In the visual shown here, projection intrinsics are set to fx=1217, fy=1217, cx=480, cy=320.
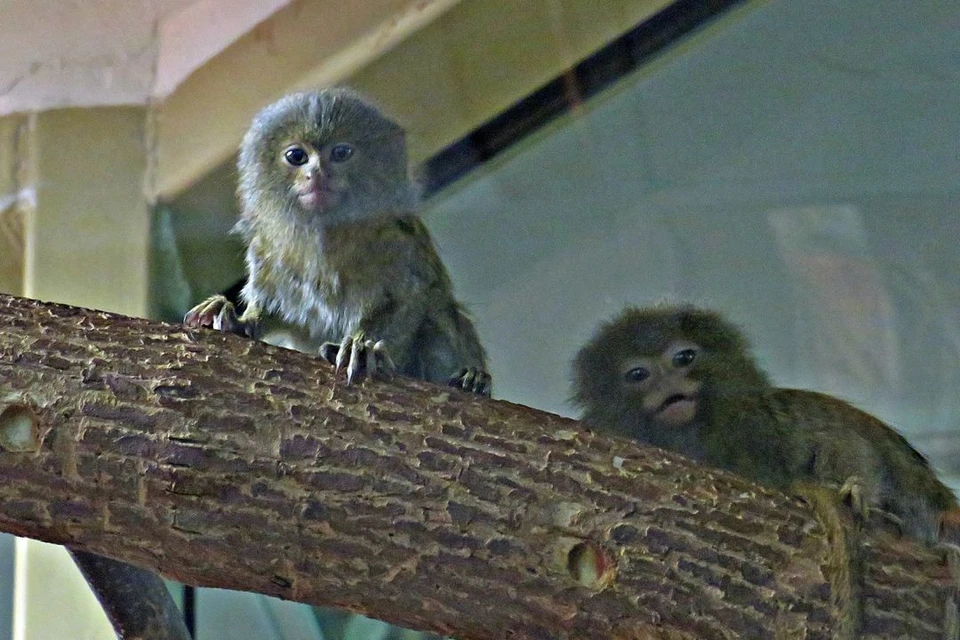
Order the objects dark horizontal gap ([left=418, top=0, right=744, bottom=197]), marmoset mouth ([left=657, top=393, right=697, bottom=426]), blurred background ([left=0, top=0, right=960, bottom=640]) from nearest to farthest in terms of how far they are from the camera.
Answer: marmoset mouth ([left=657, top=393, right=697, bottom=426]) → blurred background ([left=0, top=0, right=960, bottom=640]) → dark horizontal gap ([left=418, top=0, right=744, bottom=197])

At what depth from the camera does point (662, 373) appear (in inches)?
122

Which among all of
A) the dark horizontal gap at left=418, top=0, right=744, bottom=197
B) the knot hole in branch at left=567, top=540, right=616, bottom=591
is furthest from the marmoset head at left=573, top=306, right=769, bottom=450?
the dark horizontal gap at left=418, top=0, right=744, bottom=197

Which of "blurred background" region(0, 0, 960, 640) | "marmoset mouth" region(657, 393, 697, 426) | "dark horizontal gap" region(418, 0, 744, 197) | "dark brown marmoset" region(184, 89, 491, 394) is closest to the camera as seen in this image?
"dark brown marmoset" region(184, 89, 491, 394)

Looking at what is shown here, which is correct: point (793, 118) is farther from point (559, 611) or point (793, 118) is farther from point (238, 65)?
point (559, 611)

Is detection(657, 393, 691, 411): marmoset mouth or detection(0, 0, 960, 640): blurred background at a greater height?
detection(0, 0, 960, 640): blurred background

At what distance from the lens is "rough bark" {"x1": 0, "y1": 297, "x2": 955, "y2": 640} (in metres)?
2.01

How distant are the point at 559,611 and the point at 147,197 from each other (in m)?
2.58

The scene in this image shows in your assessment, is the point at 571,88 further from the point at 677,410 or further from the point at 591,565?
the point at 591,565

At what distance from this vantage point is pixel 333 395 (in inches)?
85.5

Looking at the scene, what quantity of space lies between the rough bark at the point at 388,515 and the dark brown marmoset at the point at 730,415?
718 millimetres

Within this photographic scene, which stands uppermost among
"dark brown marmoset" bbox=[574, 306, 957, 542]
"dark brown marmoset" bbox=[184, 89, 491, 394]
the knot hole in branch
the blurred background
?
the blurred background

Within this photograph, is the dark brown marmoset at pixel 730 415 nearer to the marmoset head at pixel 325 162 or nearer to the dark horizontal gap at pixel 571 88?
the marmoset head at pixel 325 162

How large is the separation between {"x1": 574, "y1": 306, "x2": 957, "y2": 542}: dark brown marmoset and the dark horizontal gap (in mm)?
1114

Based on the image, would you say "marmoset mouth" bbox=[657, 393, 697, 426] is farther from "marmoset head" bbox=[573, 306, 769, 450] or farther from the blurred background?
the blurred background
